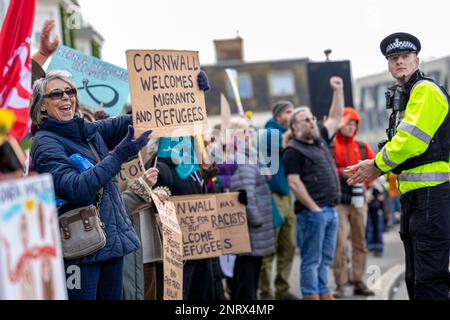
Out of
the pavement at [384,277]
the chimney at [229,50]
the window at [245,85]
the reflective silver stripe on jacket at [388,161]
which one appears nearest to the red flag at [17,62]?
the reflective silver stripe on jacket at [388,161]

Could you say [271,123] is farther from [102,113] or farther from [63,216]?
[63,216]

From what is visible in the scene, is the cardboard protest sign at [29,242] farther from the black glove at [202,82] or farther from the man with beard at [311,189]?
the man with beard at [311,189]

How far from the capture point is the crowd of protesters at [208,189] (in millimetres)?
5645

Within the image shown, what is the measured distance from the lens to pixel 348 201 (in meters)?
11.4

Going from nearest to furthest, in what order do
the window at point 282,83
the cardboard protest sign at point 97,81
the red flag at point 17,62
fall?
1. the red flag at point 17,62
2. the cardboard protest sign at point 97,81
3. the window at point 282,83

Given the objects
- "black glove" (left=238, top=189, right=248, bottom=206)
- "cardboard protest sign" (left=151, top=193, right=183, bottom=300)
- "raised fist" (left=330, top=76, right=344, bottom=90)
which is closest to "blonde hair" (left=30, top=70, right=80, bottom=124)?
"cardboard protest sign" (left=151, top=193, right=183, bottom=300)

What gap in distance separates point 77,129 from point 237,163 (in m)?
3.95

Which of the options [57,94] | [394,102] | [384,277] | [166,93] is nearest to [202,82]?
[166,93]

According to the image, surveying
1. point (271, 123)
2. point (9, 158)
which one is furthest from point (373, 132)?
point (9, 158)

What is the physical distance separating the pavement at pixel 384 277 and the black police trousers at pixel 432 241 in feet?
11.0

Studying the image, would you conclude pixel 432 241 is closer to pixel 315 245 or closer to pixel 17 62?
pixel 17 62

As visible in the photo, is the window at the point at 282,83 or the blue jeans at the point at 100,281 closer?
the blue jeans at the point at 100,281

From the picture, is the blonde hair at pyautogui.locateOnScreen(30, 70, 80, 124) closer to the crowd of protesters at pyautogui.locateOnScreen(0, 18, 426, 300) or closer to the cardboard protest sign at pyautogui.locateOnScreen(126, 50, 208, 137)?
the crowd of protesters at pyautogui.locateOnScreen(0, 18, 426, 300)

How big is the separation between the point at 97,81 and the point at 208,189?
1.45 meters
